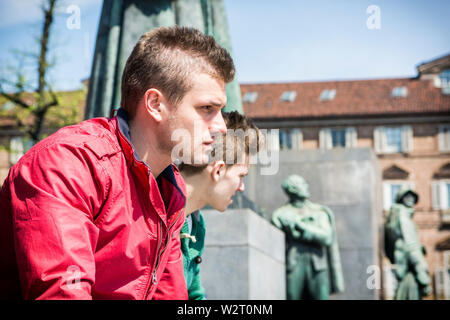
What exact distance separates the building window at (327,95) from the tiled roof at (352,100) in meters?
0.24

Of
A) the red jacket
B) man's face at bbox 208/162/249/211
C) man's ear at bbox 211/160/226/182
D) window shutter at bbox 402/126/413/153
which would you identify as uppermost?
window shutter at bbox 402/126/413/153

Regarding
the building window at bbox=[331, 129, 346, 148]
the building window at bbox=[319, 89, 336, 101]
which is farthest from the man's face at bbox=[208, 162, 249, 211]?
the building window at bbox=[319, 89, 336, 101]

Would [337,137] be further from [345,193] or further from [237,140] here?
[237,140]

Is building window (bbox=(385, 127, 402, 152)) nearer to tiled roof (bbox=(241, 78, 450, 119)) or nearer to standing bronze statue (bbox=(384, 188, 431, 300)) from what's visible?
tiled roof (bbox=(241, 78, 450, 119))

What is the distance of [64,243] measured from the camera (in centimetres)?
153

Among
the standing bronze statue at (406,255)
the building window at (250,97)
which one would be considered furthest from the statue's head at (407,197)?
the building window at (250,97)

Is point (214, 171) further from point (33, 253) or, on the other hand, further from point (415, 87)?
point (415, 87)

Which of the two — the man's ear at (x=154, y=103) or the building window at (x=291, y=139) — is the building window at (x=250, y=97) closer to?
the building window at (x=291, y=139)

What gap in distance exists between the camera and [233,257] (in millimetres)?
5371

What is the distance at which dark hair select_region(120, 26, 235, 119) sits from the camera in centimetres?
204

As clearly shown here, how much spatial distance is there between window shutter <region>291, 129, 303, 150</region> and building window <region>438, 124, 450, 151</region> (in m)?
8.41

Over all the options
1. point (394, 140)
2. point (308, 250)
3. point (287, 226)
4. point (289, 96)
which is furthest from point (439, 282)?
point (287, 226)
